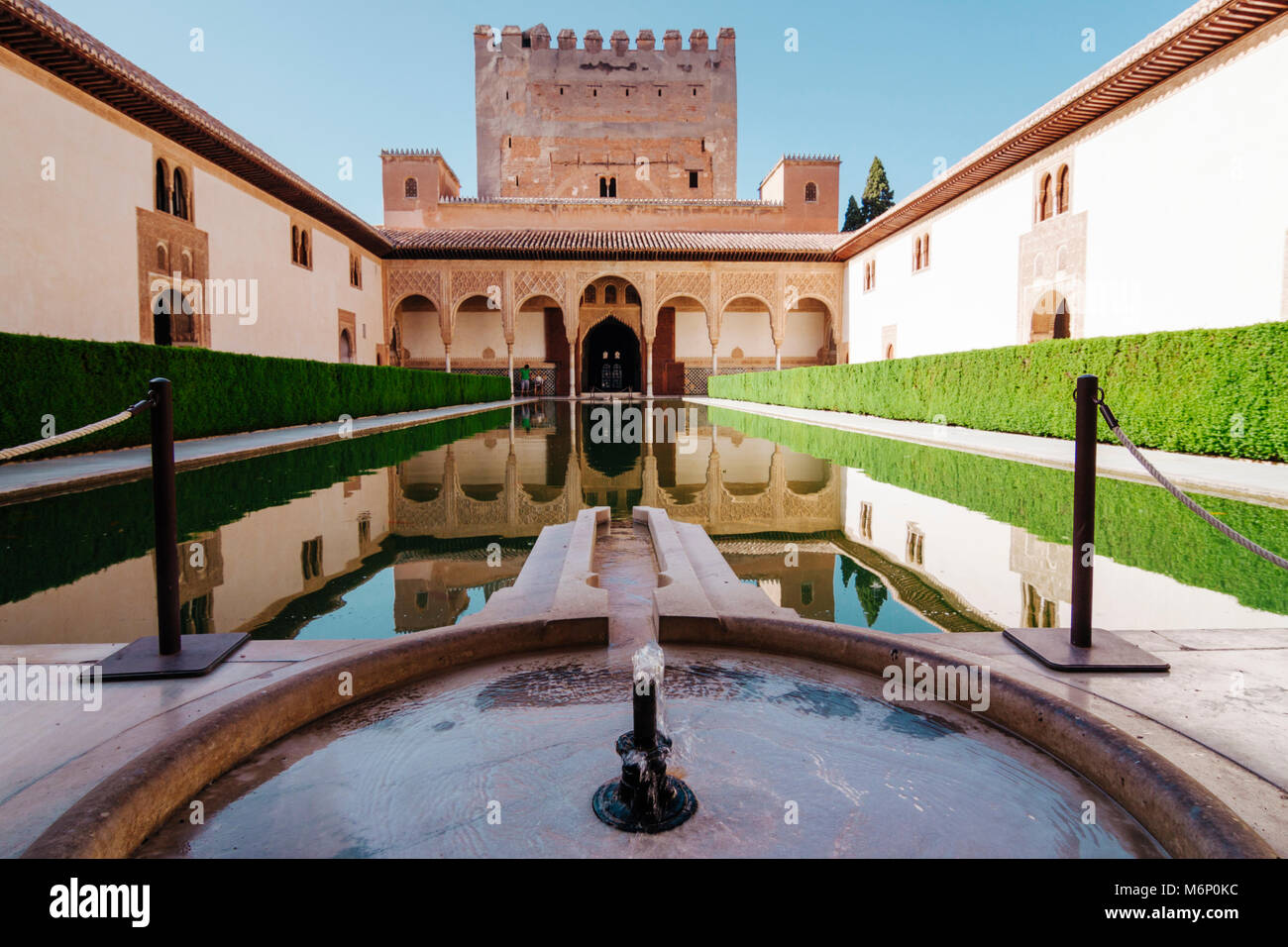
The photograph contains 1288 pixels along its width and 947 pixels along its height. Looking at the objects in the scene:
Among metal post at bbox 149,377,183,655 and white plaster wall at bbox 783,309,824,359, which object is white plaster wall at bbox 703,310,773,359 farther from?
metal post at bbox 149,377,183,655

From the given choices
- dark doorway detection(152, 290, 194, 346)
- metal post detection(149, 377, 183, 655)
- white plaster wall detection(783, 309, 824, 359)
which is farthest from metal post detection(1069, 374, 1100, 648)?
white plaster wall detection(783, 309, 824, 359)

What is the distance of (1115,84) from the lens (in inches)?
440

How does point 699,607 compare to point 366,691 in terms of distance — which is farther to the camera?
point 699,607

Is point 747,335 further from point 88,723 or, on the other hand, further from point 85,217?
point 88,723

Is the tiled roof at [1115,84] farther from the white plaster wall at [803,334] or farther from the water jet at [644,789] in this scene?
the water jet at [644,789]

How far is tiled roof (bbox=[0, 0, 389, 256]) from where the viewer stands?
9055 millimetres

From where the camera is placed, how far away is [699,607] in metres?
2.63

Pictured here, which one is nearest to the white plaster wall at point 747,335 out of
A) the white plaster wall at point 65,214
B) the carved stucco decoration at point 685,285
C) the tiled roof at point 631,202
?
the carved stucco decoration at point 685,285

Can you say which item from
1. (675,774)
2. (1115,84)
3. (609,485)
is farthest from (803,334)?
(675,774)

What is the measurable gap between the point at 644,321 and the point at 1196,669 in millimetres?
24422

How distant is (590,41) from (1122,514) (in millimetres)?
36722

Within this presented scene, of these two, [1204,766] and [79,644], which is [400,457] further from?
[1204,766]

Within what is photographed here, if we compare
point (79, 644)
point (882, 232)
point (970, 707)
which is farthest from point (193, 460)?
point (882, 232)

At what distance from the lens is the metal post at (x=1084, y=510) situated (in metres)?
2.21
